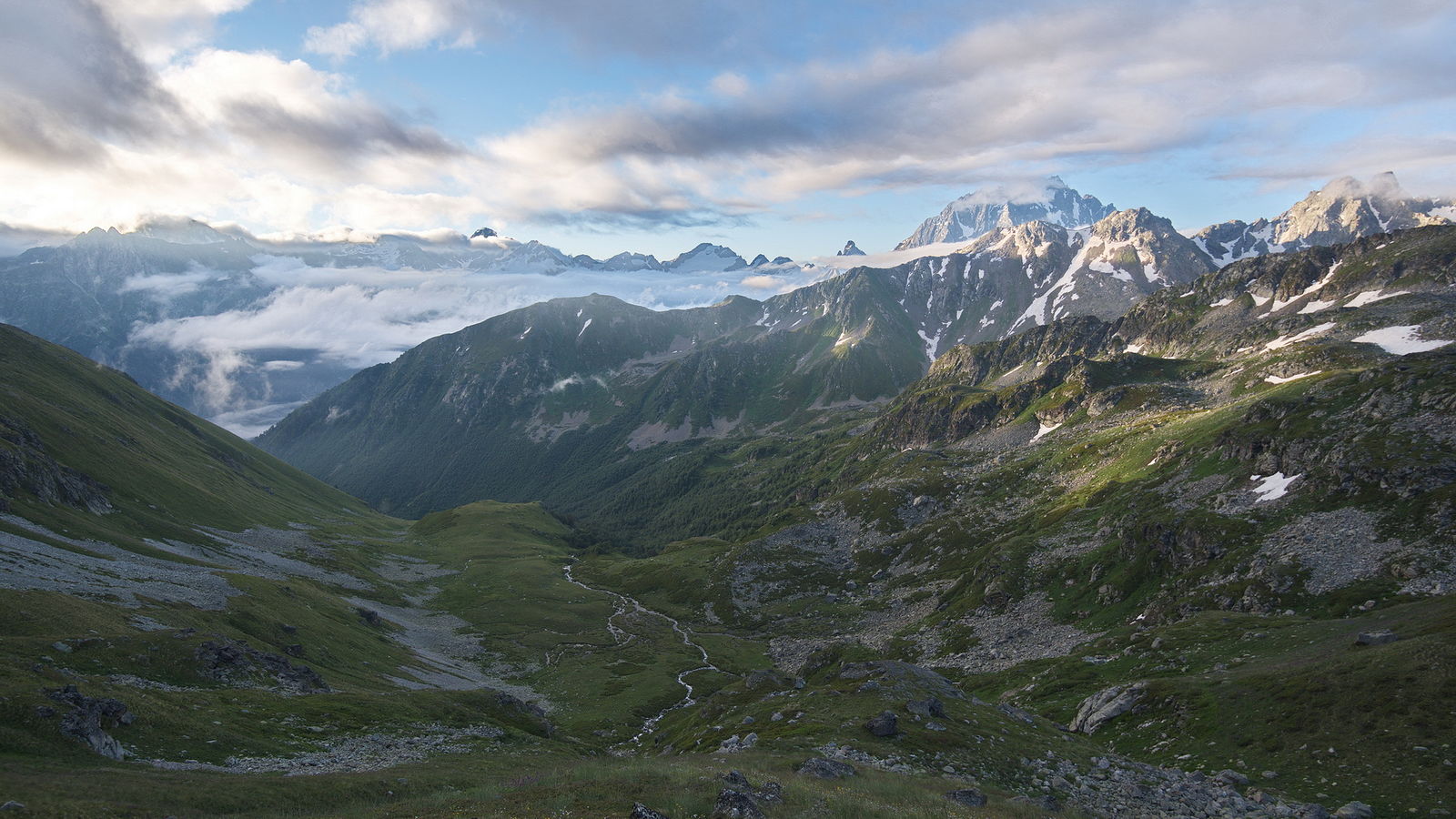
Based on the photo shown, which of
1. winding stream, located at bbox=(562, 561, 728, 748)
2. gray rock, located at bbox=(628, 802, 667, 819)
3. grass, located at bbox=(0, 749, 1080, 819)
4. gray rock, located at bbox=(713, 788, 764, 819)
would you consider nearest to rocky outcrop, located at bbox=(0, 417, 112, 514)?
winding stream, located at bbox=(562, 561, 728, 748)

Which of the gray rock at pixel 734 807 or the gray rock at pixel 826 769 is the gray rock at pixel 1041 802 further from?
the gray rock at pixel 734 807

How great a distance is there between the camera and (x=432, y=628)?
512ft

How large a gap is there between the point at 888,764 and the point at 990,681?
53.5m

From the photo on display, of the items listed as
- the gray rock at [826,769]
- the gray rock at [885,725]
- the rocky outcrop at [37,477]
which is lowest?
the gray rock at [885,725]

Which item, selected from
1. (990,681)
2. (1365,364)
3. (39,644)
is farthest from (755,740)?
(1365,364)

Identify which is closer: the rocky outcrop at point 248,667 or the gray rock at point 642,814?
the gray rock at point 642,814

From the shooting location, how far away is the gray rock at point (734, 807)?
1088 inches

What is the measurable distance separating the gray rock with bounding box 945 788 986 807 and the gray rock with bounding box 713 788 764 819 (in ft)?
34.2

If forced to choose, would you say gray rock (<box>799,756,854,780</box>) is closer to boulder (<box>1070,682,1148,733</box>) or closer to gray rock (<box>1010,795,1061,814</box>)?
gray rock (<box>1010,795,1061,814</box>)

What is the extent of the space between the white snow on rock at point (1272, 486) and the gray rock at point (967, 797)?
330ft

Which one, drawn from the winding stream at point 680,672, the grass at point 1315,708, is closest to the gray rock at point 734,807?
the grass at point 1315,708

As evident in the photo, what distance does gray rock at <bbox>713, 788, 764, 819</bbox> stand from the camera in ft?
90.7

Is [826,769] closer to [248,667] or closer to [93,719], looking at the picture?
[93,719]

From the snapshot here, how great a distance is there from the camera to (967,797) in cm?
3256
